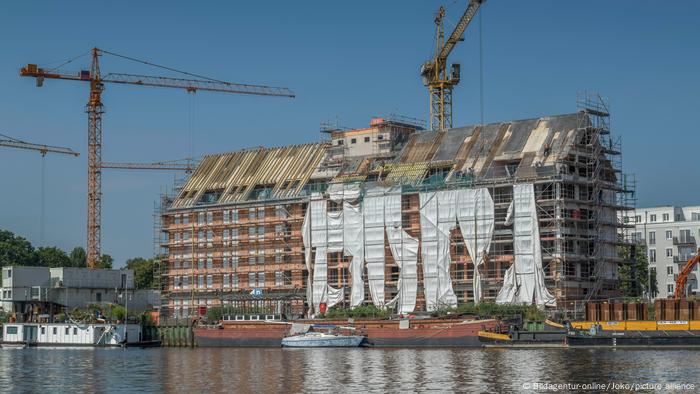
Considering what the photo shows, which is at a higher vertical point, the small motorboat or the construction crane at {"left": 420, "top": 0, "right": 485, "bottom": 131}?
the construction crane at {"left": 420, "top": 0, "right": 485, "bottom": 131}

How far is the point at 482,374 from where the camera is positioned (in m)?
90.8

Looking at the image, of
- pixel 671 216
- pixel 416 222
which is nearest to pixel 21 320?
pixel 416 222

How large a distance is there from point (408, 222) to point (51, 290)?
62188 millimetres

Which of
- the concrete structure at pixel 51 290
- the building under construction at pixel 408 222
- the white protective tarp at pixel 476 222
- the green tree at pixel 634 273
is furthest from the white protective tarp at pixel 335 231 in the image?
the concrete structure at pixel 51 290

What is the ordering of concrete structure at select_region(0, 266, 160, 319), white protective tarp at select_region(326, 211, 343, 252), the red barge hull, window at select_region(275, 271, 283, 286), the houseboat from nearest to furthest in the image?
the red barge hull → white protective tarp at select_region(326, 211, 343, 252) → the houseboat → window at select_region(275, 271, 283, 286) → concrete structure at select_region(0, 266, 160, 319)

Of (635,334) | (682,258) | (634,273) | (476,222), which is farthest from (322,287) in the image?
(682,258)

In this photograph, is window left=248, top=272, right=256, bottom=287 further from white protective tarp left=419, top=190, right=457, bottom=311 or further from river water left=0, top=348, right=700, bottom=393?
river water left=0, top=348, right=700, bottom=393

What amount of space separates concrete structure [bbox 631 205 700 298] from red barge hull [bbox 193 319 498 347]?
57.8 meters

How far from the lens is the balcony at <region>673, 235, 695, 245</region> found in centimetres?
18718

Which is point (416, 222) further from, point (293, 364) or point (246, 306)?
point (293, 364)

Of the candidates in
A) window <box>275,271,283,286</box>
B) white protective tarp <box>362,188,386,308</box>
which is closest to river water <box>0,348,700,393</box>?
white protective tarp <box>362,188,386,308</box>

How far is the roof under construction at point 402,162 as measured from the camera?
149 m

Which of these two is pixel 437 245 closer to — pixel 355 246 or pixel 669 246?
pixel 355 246

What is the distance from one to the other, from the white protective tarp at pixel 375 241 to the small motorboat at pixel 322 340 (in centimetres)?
1331
